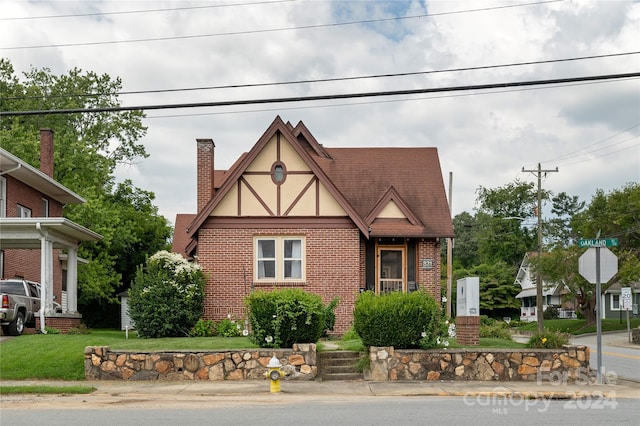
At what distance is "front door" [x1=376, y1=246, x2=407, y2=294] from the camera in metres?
28.1

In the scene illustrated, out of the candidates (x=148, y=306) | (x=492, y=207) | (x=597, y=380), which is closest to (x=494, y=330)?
(x=597, y=380)

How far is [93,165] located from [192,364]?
29.0 m

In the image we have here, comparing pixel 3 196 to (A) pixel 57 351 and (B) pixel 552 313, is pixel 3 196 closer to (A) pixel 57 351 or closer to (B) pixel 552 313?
(A) pixel 57 351

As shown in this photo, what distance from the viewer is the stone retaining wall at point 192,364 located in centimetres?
1770

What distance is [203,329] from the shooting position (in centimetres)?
2481

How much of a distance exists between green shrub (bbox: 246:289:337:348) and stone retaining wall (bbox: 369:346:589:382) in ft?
5.51

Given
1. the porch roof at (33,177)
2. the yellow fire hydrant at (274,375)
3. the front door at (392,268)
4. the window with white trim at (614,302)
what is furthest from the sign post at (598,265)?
the window with white trim at (614,302)

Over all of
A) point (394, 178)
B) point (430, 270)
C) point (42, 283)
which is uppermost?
point (394, 178)

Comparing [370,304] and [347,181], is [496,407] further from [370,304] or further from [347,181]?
[347,181]

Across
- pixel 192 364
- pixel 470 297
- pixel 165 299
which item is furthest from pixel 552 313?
pixel 192 364

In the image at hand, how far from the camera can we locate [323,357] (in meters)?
18.8

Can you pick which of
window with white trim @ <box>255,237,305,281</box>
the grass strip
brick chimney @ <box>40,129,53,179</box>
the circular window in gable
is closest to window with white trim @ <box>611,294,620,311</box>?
window with white trim @ <box>255,237,305,281</box>

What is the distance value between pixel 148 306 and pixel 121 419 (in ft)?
38.4

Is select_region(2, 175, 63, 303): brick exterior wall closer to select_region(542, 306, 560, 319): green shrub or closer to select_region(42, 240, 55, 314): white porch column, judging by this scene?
select_region(42, 240, 55, 314): white porch column
